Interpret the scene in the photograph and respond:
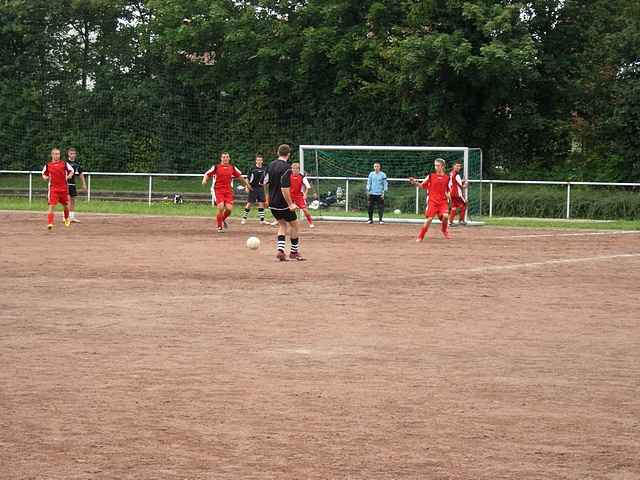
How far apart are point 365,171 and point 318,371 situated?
98.3 ft

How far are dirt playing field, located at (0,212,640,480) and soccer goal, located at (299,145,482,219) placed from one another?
17683mm

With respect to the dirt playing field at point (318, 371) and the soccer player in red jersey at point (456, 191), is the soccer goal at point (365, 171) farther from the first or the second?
the dirt playing field at point (318, 371)

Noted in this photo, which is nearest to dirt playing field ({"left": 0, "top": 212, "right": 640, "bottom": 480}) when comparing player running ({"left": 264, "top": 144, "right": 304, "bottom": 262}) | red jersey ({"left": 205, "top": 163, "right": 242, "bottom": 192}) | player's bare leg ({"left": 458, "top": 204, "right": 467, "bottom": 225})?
player running ({"left": 264, "top": 144, "right": 304, "bottom": 262})

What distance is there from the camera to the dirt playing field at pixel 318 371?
694cm

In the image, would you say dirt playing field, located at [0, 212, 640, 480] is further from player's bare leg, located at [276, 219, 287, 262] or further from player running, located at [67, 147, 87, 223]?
player running, located at [67, 147, 87, 223]

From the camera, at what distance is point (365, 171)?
3938 centimetres

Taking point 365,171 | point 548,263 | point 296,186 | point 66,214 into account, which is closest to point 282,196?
point 548,263

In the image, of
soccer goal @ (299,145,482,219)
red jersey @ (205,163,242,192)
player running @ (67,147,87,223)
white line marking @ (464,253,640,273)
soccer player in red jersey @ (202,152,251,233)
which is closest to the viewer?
white line marking @ (464,253,640,273)

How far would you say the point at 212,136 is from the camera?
158ft

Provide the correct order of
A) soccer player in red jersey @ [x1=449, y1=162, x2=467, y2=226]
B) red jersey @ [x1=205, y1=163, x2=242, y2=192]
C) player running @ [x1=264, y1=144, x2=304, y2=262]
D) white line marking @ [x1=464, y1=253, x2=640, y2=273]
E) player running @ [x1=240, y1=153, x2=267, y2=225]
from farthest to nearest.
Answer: player running @ [x1=240, y1=153, x2=267, y2=225] < soccer player in red jersey @ [x1=449, y1=162, x2=467, y2=226] < red jersey @ [x1=205, y1=163, x2=242, y2=192] < player running @ [x1=264, y1=144, x2=304, y2=262] < white line marking @ [x1=464, y1=253, x2=640, y2=273]

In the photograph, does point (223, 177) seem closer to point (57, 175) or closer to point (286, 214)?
point (57, 175)

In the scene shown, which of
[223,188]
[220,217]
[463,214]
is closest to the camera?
[220,217]

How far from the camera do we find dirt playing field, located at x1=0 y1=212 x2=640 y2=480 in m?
6.94

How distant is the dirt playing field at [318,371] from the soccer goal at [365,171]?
58.0 ft
